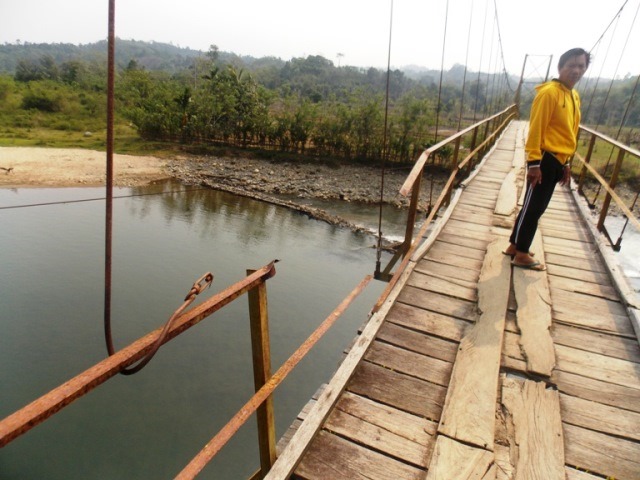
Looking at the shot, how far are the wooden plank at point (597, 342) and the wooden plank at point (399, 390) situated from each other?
0.95m

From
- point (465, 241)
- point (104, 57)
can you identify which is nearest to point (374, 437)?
point (465, 241)

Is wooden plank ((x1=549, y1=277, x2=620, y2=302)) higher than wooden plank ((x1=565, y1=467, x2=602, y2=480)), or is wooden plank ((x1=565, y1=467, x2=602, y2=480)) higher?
wooden plank ((x1=549, y1=277, x2=620, y2=302))

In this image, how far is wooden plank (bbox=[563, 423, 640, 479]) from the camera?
146 cm

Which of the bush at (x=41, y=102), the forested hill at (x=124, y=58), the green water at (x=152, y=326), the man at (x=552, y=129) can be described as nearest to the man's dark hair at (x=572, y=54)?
the man at (x=552, y=129)

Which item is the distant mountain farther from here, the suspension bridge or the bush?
the suspension bridge

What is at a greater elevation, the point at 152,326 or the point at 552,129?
the point at 552,129

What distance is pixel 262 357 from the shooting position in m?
1.41

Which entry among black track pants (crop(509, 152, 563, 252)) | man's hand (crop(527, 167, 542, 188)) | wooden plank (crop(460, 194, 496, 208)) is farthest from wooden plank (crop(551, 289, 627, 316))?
wooden plank (crop(460, 194, 496, 208))

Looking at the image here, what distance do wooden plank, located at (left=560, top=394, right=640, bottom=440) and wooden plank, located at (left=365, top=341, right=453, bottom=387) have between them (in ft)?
1.75

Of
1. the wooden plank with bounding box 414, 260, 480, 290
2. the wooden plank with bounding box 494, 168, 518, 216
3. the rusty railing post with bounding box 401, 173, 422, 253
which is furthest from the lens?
the wooden plank with bounding box 494, 168, 518, 216

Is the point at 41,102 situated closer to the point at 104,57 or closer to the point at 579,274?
the point at 579,274

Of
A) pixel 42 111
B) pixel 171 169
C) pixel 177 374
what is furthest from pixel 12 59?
pixel 177 374

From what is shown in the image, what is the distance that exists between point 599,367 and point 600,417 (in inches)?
15.7

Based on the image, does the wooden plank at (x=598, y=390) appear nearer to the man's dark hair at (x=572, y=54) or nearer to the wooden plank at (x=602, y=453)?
the wooden plank at (x=602, y=453)
